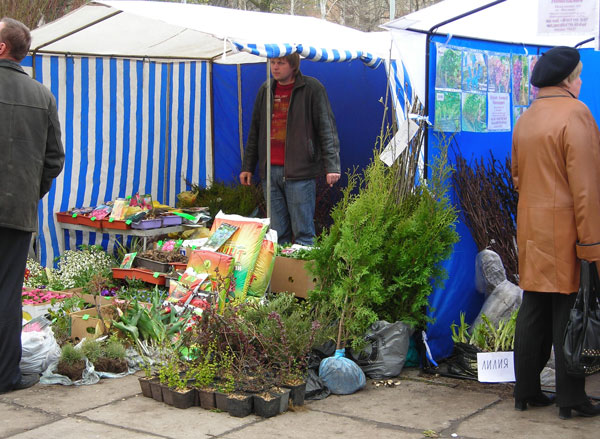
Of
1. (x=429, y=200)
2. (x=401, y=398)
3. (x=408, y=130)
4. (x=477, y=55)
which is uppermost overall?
(x=477, y=55)

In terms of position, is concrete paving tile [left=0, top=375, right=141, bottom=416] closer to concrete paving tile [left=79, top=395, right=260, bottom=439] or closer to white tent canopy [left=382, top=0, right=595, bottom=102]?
concrete paving tile [left=79, top=395, right=260, bottom=439]

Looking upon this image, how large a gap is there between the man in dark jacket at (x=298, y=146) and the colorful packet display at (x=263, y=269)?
92 centimetres

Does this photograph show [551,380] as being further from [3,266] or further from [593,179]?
[3,266]

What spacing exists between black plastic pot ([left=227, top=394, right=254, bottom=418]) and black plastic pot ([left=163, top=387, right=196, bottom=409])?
26cm

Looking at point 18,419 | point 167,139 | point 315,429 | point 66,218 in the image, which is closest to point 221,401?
point 315,429

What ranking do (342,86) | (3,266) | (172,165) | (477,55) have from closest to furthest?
(3,266)
(477,55)
(342,86)
(172,165)

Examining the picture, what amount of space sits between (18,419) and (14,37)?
2.24 metres

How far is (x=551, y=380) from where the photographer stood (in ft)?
16.8

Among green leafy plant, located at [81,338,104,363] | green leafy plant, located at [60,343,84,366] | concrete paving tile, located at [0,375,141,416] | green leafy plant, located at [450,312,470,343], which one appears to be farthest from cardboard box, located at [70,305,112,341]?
green leafy plant, located at [450,312,470,343]

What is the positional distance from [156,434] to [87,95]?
4.74m

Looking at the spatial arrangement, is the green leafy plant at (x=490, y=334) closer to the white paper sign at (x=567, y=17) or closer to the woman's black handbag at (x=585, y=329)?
the woman's black handbag at (x=585, y=329)

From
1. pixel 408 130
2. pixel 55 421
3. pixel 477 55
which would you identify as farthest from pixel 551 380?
pixel 55 421

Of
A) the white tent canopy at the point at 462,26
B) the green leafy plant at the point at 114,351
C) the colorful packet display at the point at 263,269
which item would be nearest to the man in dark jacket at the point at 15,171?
the green leafy plant at the point at 114,351

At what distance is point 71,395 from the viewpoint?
487cm
